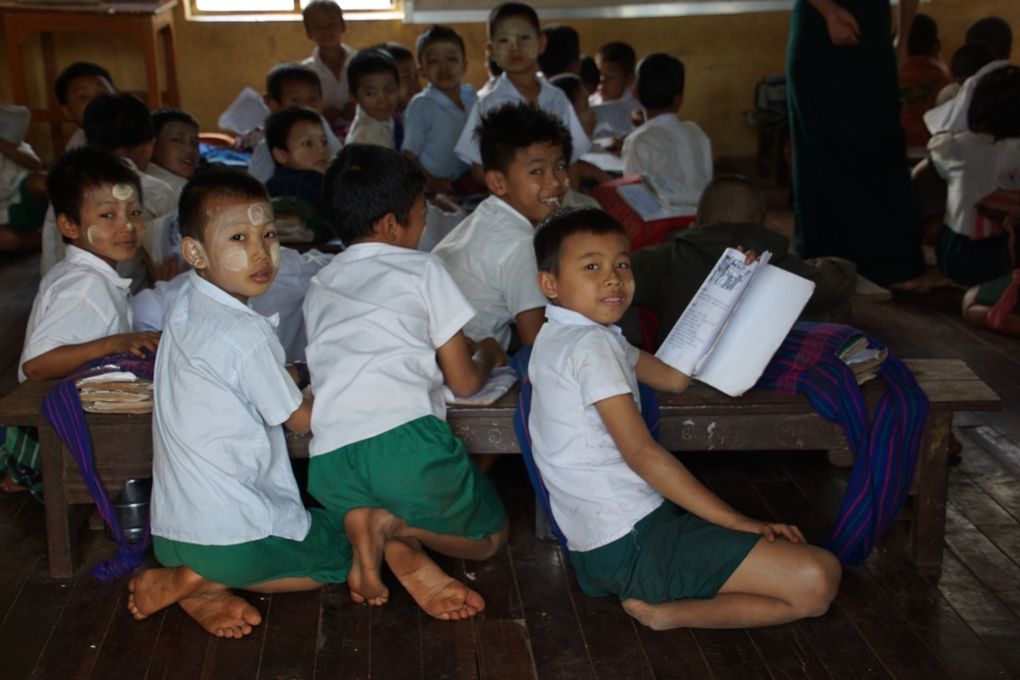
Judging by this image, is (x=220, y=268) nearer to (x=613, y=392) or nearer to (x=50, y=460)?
(x=50, y=460)

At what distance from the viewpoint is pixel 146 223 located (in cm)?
334

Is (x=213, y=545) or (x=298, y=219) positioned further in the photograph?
(x=298, y=219)

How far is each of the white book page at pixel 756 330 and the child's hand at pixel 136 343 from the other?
111cm

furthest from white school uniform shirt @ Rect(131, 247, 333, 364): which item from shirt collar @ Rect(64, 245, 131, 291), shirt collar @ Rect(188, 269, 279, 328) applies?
shirt collar @ Rect(188, 269, 279, 328)

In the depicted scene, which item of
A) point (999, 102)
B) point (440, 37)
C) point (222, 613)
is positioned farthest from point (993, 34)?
point (222, 613)

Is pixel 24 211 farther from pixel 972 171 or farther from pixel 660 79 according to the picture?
pixel 972 171

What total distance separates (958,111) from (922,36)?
1.73 meters

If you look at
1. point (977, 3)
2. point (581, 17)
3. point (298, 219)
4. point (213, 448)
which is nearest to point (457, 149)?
point (298, 219)

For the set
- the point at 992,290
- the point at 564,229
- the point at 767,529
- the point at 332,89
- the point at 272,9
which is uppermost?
the point at 564,229

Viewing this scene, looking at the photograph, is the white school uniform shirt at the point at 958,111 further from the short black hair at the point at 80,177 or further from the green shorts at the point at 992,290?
the short black hair at the point at 80,177

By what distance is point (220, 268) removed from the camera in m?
2.31

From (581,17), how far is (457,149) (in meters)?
3.42

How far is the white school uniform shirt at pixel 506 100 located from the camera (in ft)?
13.5

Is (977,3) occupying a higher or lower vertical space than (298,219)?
higher
